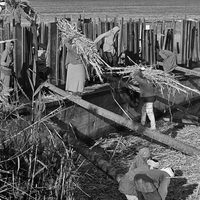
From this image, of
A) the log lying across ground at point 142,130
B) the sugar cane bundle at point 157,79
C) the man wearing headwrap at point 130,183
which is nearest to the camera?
the man wearing headwrap at point 130,183

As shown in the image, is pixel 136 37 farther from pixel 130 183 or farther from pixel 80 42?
pixel 130 183

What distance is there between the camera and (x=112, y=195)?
640 cm

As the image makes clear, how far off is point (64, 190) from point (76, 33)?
4.43 metres

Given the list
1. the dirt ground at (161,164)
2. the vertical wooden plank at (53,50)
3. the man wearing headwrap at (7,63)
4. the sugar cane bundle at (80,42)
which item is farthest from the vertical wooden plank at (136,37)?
the man wearing headwrap at (7,63)

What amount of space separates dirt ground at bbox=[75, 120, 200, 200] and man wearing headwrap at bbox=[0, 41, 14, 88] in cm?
206

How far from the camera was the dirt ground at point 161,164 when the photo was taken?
6297 millimetres

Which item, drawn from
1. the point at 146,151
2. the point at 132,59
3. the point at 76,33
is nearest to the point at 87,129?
the point at 76,33

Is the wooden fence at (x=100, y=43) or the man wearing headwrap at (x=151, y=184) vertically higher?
the wooden fence at (x=100, y=43)

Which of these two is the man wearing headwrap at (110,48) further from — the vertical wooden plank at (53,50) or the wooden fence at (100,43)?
the vertical wooden plank at (53,50)

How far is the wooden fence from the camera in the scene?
8.23m

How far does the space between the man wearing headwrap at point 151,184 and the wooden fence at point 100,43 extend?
157 inches

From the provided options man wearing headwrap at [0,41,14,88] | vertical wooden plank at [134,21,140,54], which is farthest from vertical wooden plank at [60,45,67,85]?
vertical wooden plank at [134,21,140,54]

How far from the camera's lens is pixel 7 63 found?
314 inches

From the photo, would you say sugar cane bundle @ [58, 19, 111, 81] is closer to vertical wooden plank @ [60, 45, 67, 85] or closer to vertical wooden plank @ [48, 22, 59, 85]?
vertical wooden plank @ [48, 22, 59, 85]
